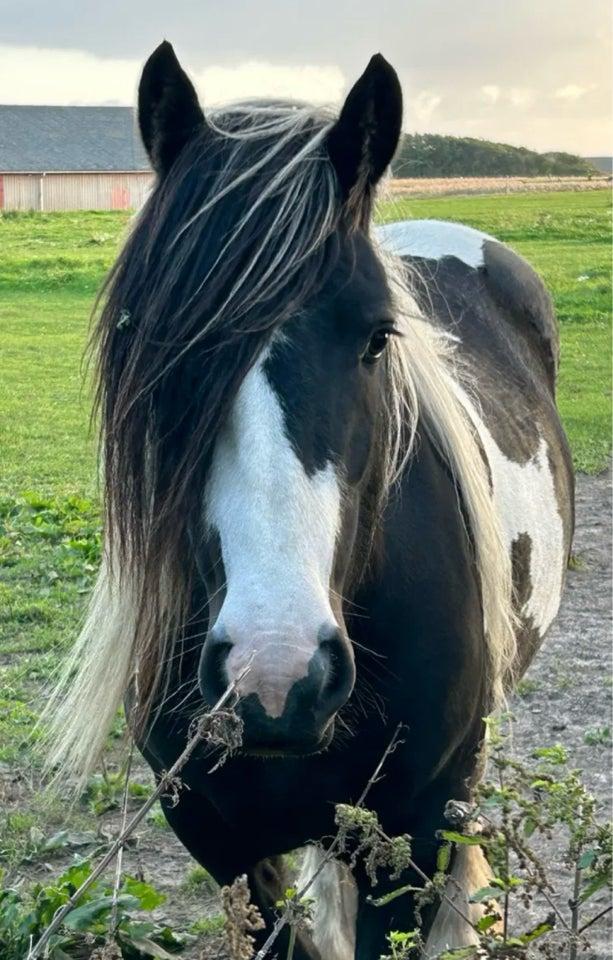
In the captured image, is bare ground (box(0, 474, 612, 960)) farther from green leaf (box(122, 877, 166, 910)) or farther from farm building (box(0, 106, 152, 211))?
farm building (box(0, 106, 152, 211))

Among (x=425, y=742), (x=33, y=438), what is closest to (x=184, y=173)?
(x=425, y=742)

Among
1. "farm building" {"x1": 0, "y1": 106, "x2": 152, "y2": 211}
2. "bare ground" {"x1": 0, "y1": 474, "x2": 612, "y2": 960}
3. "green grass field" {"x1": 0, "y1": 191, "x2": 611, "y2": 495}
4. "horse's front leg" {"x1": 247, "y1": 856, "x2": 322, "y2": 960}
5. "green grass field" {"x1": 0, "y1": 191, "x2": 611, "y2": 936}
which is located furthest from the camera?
"farm building" {"x1": 0, "y1": 106, "x2": 152, "y2": 211}

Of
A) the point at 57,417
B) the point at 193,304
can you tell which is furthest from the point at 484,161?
the point at 193,304

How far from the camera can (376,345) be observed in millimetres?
2121

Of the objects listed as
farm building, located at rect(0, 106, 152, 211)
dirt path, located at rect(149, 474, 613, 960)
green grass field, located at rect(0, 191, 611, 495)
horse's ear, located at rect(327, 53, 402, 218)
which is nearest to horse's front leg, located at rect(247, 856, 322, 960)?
dirt path, located at rect(149, 474, 613, 960)

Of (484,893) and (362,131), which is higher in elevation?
(362,131)

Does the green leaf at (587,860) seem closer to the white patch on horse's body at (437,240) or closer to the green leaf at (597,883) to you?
the green leaf at (597,883)

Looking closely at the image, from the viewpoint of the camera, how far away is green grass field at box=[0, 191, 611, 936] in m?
4.72

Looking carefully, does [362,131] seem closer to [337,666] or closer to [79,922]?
[337,666]

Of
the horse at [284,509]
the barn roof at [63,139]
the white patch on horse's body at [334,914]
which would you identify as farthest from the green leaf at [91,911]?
the barn roof at [63,139]

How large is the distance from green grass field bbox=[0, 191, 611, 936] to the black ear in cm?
21

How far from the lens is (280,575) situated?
1729mm

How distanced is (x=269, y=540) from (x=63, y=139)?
53.7m

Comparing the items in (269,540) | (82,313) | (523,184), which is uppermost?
(523,184)
